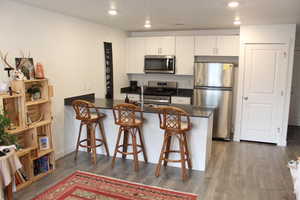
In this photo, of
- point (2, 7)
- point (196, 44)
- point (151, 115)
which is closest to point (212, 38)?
point (196, 44)

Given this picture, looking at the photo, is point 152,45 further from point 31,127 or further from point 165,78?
point 31,127

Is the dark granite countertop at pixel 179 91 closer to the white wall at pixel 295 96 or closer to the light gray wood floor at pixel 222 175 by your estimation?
the light gray wood floor at pixel 222 175

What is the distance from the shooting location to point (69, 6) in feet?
11.5

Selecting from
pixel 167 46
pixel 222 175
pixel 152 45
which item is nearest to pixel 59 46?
pixel 152 45

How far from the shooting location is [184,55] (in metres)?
5.64

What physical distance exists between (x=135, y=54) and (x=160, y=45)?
665mm

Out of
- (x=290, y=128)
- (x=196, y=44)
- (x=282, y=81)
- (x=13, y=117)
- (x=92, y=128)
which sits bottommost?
(x=290, y=128)

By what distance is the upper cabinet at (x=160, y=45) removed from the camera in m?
5.71

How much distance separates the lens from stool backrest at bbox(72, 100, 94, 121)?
12.1 ft

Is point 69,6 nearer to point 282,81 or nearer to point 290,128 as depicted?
point 282,81

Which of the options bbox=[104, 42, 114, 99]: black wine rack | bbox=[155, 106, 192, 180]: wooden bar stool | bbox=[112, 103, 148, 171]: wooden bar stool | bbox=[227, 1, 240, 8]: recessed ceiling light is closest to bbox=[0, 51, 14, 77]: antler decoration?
bbox=[112, 103, 148, 171]: wooden bar stool

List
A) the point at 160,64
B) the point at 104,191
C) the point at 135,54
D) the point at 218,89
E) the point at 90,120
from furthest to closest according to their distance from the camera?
the point at 135,54 → the point at 160,64 → the point at 218,89 → the point at 90,120 → the point at 104,191

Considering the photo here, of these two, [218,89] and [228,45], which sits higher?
[228,45]

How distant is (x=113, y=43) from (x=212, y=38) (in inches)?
85.5
